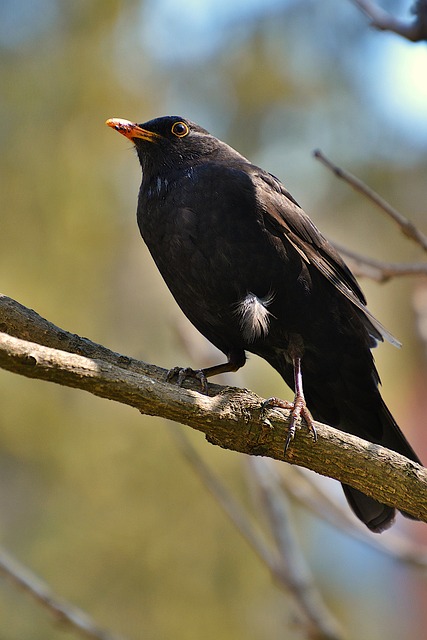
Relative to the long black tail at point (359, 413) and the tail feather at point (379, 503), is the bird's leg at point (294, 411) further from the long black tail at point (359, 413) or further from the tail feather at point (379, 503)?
the tail feather at point (379, 503)

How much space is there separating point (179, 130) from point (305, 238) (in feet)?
3.55

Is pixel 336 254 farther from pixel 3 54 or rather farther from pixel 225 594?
pixel 3 54

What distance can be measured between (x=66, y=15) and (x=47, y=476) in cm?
Answer: 625

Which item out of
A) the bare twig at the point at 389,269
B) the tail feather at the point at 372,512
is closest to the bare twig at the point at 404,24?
the bare twig at the point at 389,269

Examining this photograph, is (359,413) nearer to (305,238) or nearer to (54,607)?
(305,238)

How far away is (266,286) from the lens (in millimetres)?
4418

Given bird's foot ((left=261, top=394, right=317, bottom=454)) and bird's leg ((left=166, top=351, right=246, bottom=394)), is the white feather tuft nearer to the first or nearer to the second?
bird's leg ((left=166, top=351, right=246, bottom=394))

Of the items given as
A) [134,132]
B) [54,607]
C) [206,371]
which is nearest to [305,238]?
[206,371]

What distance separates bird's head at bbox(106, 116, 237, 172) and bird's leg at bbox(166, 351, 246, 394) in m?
1.10

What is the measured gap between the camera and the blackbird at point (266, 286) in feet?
14.4

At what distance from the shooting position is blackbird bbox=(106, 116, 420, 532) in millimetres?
4383

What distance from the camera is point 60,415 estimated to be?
31.4ft

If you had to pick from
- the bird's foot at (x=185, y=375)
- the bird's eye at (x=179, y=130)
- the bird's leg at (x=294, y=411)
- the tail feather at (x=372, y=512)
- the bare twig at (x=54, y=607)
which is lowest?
the bare twig at (x=54, y=607)

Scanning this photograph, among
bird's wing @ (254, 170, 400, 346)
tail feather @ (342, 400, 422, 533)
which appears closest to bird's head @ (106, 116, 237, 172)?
bird's wing @ (254, 170, 400, 346)
